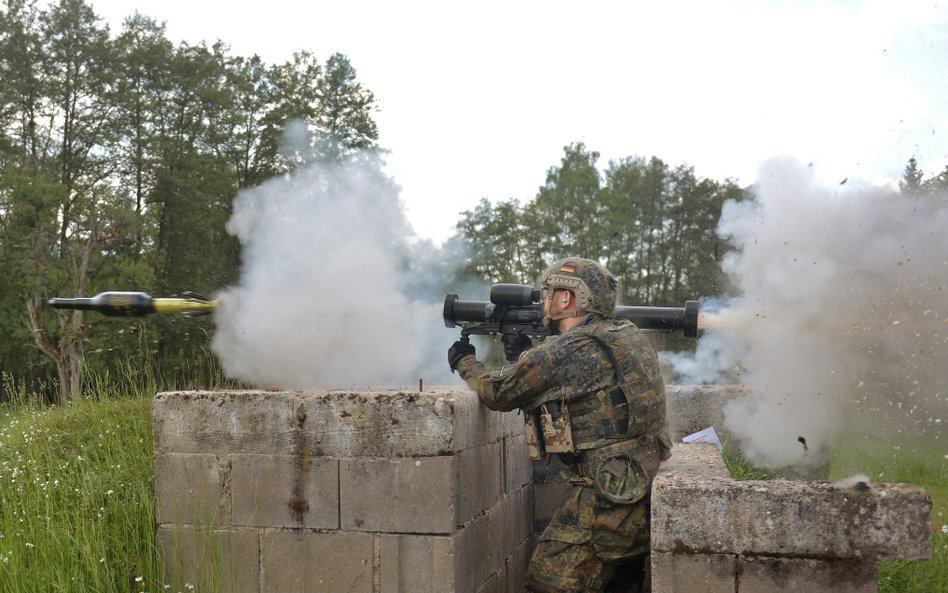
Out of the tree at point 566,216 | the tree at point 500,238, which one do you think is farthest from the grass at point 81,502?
the tree at point 566,216

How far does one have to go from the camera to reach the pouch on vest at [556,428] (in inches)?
182

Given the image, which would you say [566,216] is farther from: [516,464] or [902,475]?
[516,464]

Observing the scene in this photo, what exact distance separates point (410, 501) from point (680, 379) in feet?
36.5

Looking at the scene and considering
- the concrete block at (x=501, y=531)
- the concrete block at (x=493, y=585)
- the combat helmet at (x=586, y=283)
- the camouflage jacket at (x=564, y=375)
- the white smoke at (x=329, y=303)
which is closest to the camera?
the camouflage jacket at (x=564, y=375)

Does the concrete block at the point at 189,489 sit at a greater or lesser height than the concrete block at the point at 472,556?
greater

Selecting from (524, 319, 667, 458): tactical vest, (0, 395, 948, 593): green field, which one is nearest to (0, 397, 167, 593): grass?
(0, 395, 948, 593): green field

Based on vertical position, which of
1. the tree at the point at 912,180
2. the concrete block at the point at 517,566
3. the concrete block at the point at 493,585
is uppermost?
the tree at the point at 912,180

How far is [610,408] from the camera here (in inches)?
182

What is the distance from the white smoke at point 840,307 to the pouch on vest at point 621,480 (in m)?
1.31

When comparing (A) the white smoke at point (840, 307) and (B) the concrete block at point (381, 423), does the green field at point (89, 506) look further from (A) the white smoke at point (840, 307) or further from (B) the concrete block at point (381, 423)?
(B) the concrete block at point (381, 423)

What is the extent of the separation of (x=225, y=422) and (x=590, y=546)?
1967mm

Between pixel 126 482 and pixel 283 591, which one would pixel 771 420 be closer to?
pixel 283 591

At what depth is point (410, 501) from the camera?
14.5ft

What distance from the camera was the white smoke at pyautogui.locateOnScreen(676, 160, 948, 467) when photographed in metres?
4.61
